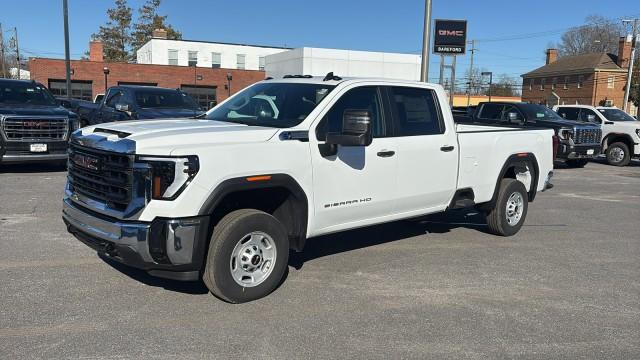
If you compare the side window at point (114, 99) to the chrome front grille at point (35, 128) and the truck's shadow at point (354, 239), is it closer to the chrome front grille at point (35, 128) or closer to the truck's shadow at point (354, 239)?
the chrome front grille at point (35, 128)

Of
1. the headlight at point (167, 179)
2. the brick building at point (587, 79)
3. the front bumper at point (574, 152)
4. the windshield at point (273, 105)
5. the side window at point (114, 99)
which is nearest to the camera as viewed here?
the headlight at point (167, 179)

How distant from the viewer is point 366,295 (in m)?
5.08

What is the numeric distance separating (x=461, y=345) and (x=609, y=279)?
8.57ft

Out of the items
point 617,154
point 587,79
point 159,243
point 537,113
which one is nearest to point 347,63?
point 617,154

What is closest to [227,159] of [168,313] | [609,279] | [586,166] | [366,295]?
[168,313]

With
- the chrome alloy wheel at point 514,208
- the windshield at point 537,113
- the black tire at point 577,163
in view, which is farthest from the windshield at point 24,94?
the black tire at point 577,163

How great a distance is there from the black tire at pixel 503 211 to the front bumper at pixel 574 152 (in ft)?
30.0

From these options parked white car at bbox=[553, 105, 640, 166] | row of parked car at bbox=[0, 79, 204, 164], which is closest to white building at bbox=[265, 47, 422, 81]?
parked white car at bbox=[553, 105, 640, 166]

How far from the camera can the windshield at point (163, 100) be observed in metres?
13.3

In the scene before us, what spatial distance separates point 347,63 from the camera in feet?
142

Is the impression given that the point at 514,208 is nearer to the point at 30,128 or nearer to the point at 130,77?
the point at 30,128

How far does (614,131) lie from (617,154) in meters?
0.76

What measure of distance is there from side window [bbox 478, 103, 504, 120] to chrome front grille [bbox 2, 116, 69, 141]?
1152 centimetres

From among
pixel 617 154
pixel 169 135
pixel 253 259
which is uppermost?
pixel 169 135
